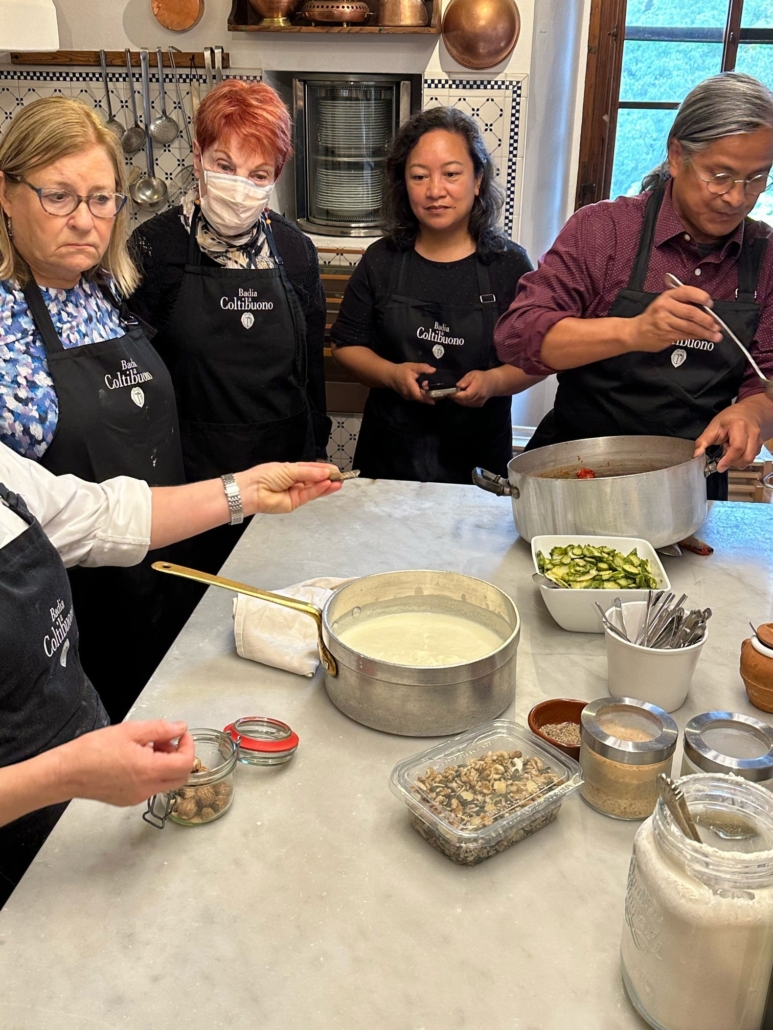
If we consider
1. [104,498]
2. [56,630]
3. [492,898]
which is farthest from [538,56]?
[492,898]

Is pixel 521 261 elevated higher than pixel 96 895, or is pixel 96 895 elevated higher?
pixel 521 261

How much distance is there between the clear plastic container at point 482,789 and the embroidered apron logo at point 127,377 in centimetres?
136

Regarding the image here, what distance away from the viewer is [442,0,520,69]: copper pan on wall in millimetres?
3898

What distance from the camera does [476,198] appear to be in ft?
10.2

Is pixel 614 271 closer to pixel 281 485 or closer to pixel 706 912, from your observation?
pixel 281 485

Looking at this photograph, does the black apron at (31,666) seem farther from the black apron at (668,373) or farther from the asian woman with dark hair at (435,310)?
the asian woman with dark hair at (435,310)

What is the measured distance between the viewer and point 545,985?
110 cm

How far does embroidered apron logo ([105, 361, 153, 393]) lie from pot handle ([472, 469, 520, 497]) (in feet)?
3.00

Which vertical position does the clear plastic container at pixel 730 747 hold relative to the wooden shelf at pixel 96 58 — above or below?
below

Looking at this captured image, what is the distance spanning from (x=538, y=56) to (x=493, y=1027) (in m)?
4.10

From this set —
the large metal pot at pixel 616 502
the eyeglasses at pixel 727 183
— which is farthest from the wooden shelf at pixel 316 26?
the large metal pot at pixel 616 502

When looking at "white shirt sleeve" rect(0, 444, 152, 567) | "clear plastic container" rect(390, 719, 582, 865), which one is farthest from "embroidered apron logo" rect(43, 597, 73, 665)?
"clear plastic container" rect(390, 719, 582, 865)

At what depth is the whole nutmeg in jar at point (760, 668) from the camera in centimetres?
157

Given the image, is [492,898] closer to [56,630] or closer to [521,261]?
[56,630]
